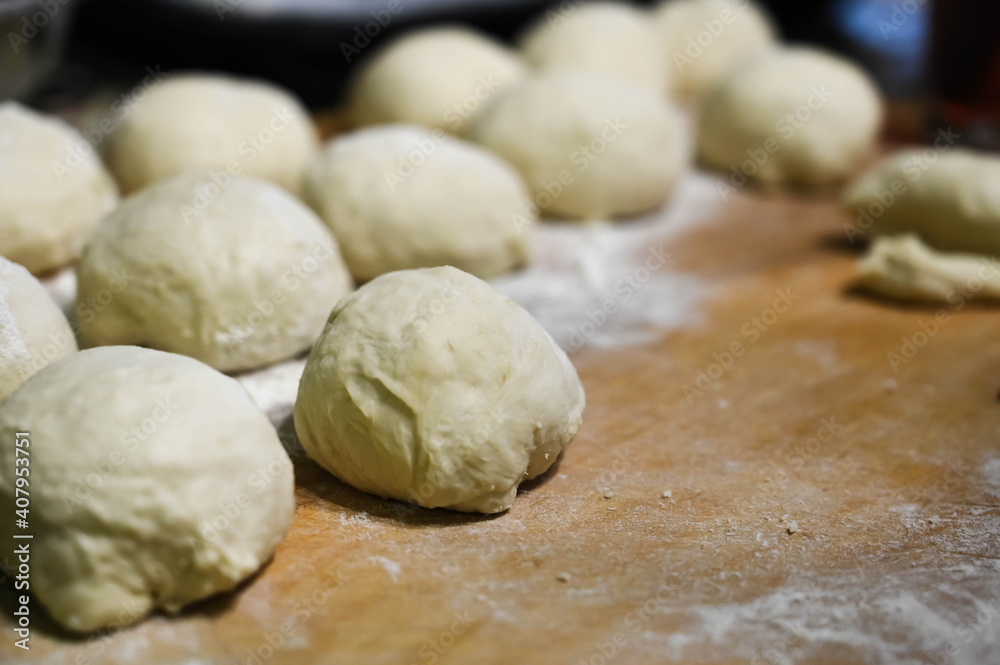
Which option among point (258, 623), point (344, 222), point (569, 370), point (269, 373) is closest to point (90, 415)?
point (258, 623)

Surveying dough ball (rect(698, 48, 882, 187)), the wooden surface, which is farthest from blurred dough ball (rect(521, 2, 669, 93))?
the wooden surface

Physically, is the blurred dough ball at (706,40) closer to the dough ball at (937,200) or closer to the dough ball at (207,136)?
the dough ball at (937,200)

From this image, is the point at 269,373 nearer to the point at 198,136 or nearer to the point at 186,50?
the point at 198,136

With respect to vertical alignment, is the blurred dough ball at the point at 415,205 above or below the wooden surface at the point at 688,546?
above

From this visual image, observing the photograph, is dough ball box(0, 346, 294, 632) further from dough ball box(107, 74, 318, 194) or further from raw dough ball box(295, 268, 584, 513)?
dough ball box(107, 74, 318, 194)

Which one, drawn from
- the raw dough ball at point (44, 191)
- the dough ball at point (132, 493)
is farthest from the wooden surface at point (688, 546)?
the raw dough ball at point (44, 191)

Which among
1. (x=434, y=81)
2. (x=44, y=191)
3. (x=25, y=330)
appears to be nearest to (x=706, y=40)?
(x=434, y=81)
